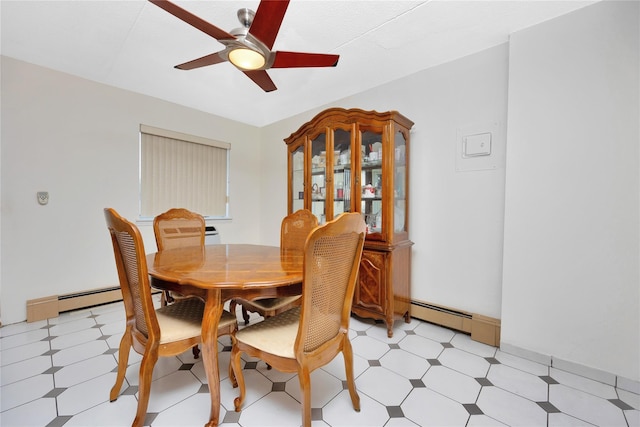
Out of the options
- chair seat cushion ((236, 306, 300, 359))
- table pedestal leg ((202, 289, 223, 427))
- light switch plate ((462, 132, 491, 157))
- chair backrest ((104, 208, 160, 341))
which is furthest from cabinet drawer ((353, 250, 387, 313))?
chair backrest ((104, 208, 160, 341))

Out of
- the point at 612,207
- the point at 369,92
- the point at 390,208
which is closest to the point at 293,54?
the point at 390,208

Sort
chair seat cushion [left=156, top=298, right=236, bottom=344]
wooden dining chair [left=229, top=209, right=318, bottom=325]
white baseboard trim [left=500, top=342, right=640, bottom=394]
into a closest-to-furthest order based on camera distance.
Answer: chair seat cushion [left=156, top=298, right=236, bottom=344] < white baseboard trim [left=500, top=342, right=640, bottom=394] < wooden dining chair [left=229, top=209, right=318, bottom=325]

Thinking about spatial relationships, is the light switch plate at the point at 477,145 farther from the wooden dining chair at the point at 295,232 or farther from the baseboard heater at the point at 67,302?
the baseboard heater at the point at 67,302

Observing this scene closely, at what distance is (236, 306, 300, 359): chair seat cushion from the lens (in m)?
1.22

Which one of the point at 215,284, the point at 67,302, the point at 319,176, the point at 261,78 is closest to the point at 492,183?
the point at 319,176

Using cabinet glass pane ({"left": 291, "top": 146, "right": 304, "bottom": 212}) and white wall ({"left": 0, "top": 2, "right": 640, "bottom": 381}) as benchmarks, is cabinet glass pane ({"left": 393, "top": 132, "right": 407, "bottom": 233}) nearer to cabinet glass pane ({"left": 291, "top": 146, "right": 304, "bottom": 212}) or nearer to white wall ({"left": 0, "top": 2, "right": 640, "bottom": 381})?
white wall ({"left": 0, "top": 2, "right": 640, "bottom": 381})

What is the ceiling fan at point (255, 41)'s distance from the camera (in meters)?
1.26

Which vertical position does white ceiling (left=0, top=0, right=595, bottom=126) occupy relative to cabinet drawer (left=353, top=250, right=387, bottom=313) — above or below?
above

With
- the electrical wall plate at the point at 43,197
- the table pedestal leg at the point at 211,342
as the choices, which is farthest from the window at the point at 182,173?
the table pedestal leg at the point at 211,342

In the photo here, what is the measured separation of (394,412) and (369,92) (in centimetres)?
295

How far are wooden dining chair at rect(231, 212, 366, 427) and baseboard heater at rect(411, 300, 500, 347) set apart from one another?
55.1 inches

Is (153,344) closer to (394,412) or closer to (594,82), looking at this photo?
(394,412)

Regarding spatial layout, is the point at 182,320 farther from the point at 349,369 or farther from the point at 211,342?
the point at 349,369

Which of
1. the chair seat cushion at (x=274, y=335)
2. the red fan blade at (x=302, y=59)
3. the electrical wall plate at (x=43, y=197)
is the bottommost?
the chair seat cushion at (x=274, y=335)
